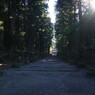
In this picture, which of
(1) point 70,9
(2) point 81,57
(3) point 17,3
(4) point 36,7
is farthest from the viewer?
(1) point 70,9

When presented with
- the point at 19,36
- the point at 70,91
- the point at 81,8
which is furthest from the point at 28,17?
the point at 70,91

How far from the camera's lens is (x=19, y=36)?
17.5 metres

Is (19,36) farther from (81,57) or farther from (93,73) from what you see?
(93,73)

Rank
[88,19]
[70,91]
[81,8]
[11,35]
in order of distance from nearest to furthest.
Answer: [70,91]
[88,19]
[11,35]
[81,8]

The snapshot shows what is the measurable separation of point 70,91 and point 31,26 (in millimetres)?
18235

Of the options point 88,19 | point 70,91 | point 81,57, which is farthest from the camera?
point 81,57

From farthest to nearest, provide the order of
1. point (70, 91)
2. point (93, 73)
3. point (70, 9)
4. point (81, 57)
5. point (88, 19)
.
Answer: point (70, 9) < point (81, 57) < point (88, 19) < point (93, 73) < point (70, 91)

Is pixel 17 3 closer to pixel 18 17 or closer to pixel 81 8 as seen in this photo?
pixel 18 17

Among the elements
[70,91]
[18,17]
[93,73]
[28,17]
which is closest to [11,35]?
[18,17]

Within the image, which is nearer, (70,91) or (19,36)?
(70,91)

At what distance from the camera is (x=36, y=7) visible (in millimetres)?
22297

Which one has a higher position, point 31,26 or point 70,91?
point 31,26

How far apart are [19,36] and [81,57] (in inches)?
278

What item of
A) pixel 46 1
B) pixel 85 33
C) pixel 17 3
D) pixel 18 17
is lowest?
pixel 85 33
